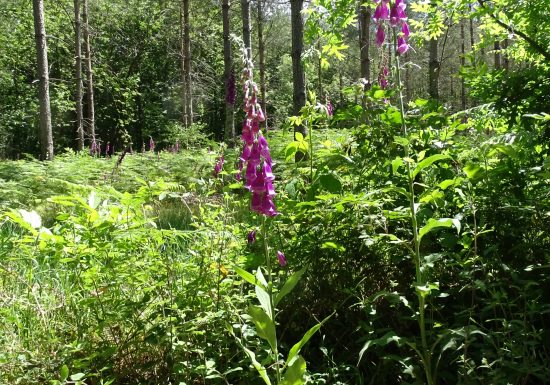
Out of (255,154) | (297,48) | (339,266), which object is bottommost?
(339,266)

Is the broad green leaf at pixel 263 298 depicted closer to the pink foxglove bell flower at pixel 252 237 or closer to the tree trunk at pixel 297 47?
the pink foxglove bell flower at pixel 252 237

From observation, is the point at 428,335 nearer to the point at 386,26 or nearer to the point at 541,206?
the point at 541,206

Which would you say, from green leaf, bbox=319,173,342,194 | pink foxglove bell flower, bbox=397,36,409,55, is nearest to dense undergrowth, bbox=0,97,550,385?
green leaf, bbox=319,173,342,194

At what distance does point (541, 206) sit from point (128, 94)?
1032 inches

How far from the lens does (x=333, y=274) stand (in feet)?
8.86

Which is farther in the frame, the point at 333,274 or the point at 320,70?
the point at 320,70

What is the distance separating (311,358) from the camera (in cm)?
247

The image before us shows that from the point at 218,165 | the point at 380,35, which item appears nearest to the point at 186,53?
the point at 218,165

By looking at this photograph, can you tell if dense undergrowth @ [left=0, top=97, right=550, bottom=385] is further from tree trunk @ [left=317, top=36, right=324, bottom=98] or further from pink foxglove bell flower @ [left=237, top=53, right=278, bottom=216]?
tree trunk @ [left=317, top=36, right=324, bottom=98]

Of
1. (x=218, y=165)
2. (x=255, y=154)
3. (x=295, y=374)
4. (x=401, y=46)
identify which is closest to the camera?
(x=295, y=374)

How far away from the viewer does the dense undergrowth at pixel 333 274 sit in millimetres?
2217

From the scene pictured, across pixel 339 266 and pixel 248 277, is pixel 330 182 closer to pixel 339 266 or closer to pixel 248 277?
pixel 339 266

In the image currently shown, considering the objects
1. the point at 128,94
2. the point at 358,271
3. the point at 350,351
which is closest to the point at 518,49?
the point at 358,271

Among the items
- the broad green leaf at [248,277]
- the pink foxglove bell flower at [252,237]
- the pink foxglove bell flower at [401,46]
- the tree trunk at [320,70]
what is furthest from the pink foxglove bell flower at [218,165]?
the broad green leaf at [248,277]
